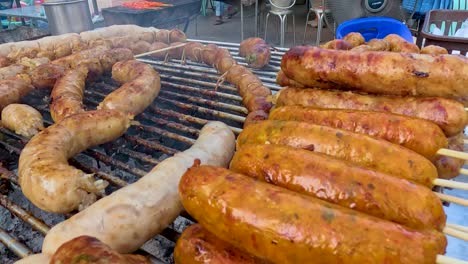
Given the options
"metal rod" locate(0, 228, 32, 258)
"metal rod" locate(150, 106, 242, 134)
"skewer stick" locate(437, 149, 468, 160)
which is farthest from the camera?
"metal rod" locate(150, 106, 242, 134)

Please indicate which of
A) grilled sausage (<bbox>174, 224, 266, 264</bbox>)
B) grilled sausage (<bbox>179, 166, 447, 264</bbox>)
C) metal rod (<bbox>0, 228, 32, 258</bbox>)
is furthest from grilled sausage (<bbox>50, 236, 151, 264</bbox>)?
metal rod (<bbox>0, 228, 32, 258</bbox>)

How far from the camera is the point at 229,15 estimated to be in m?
13.8

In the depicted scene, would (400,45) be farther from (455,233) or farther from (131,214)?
(131,214)

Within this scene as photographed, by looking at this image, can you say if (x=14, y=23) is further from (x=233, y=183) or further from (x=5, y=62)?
(x=233, y=183)

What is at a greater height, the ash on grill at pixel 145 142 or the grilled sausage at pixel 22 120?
the grilled sausage at pixel 22 120

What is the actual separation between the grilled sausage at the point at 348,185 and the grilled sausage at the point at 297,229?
9 centimetres

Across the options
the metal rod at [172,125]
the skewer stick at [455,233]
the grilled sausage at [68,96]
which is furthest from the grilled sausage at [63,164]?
the skewer stick at [455,233]

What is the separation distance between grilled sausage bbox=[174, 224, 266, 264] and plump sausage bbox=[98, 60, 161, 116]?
1.75m

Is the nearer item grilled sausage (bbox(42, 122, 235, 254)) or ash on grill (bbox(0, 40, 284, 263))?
grilled sausage (bbox(42, 122, 235, 254))

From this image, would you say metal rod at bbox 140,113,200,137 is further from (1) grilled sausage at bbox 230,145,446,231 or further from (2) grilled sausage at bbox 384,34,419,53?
(2) grilled sausage at bbox 384,34,419,53

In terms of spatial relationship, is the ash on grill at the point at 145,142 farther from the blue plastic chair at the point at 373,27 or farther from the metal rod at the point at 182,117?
the blue plastic chair at the point at 373,27

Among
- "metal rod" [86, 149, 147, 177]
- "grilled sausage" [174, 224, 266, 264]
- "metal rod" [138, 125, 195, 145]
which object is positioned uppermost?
"grilled sausage" [174, 224, 266, 264]

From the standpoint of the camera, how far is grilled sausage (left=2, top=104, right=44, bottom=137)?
310cm

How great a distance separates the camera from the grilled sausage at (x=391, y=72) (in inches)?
82.0
